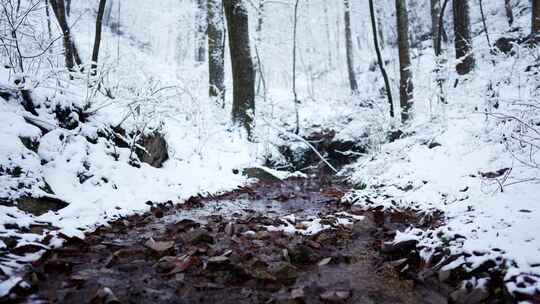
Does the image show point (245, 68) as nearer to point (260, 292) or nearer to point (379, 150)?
point (379, 150)

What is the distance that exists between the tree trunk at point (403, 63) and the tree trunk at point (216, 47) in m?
5.05

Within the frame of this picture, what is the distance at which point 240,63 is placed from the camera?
8.59m

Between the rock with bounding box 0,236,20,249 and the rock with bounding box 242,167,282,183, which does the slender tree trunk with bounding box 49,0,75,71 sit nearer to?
the rock with bounding box 242,167,282,183

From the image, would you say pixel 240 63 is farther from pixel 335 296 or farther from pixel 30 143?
pixel 335 296

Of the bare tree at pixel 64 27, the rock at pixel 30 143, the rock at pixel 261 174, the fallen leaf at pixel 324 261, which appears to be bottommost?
the rock at pixel 261 174

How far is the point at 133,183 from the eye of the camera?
4.16 m

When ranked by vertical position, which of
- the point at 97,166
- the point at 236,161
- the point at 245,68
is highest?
the point at 245,68

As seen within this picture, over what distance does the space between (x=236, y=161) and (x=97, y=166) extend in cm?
384

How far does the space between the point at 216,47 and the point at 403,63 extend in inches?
224

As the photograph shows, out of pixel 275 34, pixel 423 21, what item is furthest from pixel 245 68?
pixel 423 21

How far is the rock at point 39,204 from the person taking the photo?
2.85m

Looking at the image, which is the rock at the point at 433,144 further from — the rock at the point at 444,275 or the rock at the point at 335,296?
the rock at the point at 335,296

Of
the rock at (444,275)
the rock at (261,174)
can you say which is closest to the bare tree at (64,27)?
the rock at (261,174)

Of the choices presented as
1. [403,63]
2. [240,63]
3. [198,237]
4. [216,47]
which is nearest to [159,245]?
[198,237]
